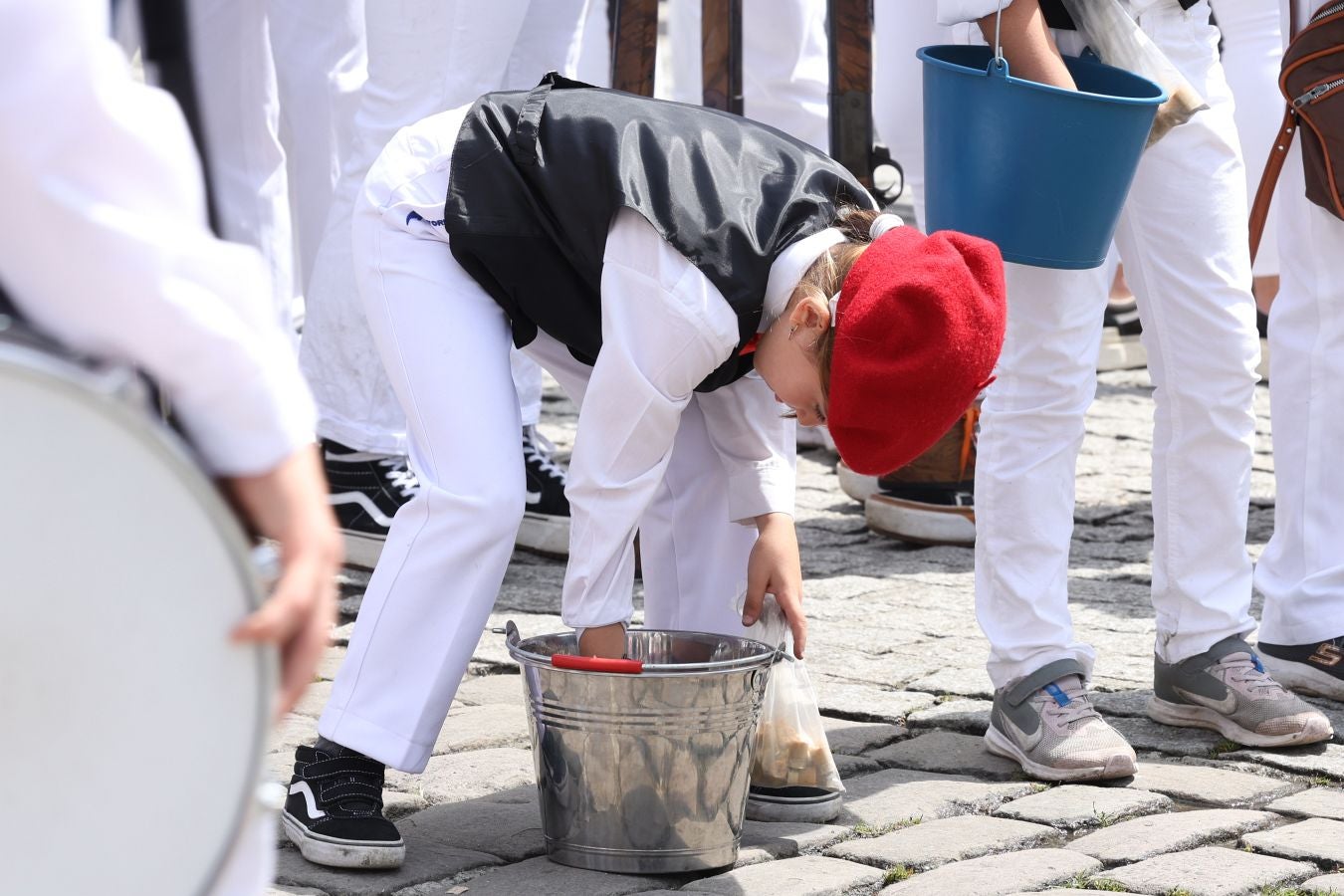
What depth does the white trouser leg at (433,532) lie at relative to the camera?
8.80 ft

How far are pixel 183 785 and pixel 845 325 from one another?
143 cm

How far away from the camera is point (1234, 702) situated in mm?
3262

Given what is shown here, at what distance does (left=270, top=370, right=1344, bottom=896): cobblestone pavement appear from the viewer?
8.48ft

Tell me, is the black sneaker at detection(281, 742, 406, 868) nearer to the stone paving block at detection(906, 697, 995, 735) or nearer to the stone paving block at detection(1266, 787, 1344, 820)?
the stone paving block at detection(906, 697, 995, 735)

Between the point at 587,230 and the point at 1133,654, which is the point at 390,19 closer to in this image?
the point at 587,230

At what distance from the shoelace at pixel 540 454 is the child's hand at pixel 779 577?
161 centimetres

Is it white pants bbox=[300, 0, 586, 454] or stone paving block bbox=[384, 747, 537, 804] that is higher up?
white pants bbox=[300, 0, 586, 454]

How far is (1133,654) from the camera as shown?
12.6 feet

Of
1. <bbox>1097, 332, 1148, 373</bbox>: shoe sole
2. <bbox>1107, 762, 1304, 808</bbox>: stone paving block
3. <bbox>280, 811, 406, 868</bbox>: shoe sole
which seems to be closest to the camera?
<bbox>280, 811, 406, 868</bbox>: shoe sole

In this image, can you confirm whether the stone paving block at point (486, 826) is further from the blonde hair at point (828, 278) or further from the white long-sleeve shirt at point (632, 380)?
the blonde hair at point (828, 278)

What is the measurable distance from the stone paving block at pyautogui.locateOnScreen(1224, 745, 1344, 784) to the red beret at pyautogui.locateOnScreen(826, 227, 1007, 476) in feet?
3.49

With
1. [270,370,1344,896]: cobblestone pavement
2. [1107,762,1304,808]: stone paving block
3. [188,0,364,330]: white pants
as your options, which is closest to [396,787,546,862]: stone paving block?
[270,370,1344,896]: cobblestone pavement

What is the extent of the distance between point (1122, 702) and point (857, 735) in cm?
59

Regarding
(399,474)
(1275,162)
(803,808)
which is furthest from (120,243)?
(399,474)
